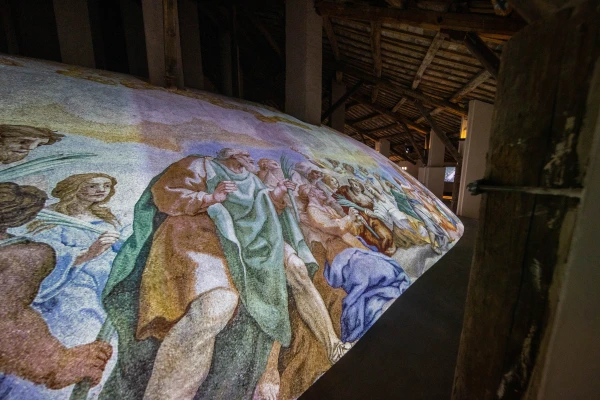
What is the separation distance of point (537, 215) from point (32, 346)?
2782mm

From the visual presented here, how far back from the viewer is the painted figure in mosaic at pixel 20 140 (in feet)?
7.04

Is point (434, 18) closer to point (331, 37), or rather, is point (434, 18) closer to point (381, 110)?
point (331, 37)

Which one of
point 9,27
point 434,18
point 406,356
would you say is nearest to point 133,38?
point 9,27

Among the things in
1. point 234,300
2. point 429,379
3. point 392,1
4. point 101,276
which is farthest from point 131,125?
point 392,1

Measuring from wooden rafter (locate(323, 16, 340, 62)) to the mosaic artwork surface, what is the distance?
17.0 feet

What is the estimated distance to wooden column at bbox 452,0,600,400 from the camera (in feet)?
2.76

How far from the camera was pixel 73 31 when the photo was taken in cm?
553

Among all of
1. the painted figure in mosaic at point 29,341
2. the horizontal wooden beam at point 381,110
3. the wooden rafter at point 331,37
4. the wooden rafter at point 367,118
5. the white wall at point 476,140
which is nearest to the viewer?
the painted figure in mosaic at point 29,341

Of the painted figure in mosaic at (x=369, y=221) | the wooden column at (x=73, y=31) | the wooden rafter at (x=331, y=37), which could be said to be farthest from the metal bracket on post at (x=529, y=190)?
the wooden column at (x=73, y=31)

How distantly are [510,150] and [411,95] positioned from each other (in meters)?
8.65

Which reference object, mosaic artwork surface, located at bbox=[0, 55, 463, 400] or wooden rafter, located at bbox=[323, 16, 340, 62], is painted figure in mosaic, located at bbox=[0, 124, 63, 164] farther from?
wooden rafter, located at bbox=[323, 16, 340, 62]

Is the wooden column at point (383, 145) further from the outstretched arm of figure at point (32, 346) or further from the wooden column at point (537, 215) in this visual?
the outstretched arm of figure at point (32, 346)

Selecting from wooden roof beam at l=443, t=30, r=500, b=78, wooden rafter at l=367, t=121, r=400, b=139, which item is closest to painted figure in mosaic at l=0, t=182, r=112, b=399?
wooden roof beam at l=443, t=30, r=500, b=78

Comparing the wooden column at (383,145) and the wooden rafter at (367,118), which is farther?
the wooden column at (383,145)
